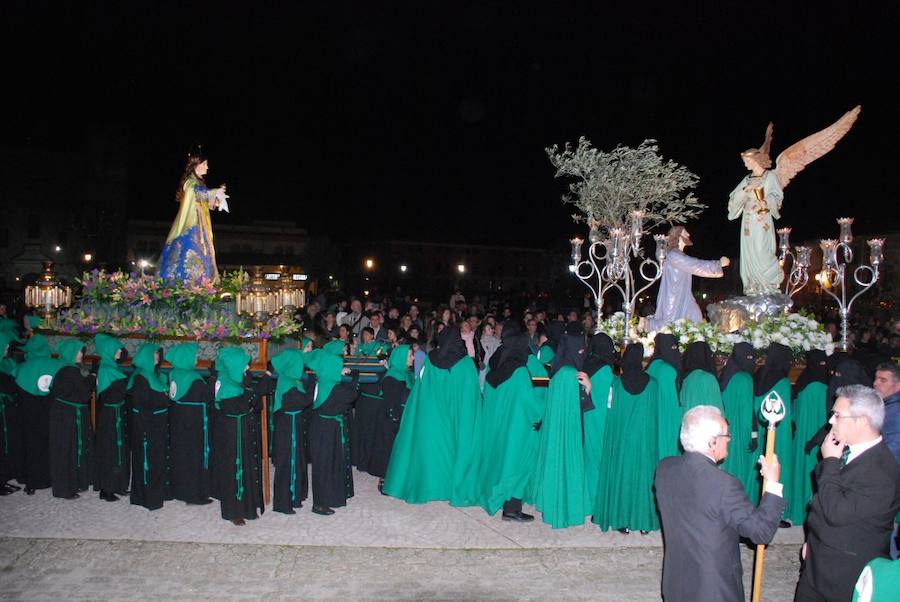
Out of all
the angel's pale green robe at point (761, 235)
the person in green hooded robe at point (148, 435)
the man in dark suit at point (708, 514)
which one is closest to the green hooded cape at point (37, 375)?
the person in green hooded robe at point (148, 435)

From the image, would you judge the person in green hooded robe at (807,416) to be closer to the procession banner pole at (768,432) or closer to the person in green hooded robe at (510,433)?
the person in green hooded robe at (510,433)

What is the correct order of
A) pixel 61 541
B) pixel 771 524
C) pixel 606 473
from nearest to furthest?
1. pixel 771 524
2. pixel 61 541
3. pixel 606 473

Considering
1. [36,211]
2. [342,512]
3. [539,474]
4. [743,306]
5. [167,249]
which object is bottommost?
[342,512]

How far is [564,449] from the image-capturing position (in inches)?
276

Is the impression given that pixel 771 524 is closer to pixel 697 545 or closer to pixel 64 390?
pixel 697 545


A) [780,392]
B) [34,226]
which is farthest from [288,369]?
[34,226]

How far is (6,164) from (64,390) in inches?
2476

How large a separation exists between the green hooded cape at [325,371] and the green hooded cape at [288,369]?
0.58ft

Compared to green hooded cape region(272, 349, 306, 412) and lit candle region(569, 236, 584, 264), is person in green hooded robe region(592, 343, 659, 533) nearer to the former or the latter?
green hooded cape region(272, 349, 306, 412)

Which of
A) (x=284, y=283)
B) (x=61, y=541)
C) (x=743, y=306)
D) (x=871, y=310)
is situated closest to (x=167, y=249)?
(x=284, y=283)

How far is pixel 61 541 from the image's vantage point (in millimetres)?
6363

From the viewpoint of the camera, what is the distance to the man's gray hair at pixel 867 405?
371cm

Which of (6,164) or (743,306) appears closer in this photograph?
(743,306)

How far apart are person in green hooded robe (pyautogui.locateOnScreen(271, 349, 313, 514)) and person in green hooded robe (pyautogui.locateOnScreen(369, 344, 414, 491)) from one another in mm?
1473
